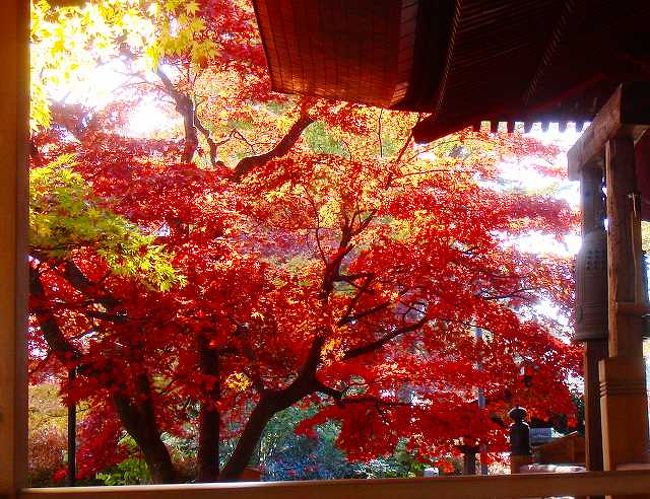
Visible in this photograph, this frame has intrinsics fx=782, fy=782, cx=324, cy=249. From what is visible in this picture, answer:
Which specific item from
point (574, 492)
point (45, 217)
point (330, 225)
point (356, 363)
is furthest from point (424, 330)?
point (574, 492)

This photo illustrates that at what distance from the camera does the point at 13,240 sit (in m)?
1.75

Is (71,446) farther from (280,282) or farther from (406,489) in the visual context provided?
(406,489)

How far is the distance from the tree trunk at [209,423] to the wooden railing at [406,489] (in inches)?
202

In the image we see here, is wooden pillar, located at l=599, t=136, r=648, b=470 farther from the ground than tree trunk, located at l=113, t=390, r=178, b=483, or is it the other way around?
wooden pillar, located at l=599, t=136, r=648, b=470

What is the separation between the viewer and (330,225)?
7.36 metres

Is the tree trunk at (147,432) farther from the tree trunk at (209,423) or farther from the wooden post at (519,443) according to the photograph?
the wooden post at (519,443)

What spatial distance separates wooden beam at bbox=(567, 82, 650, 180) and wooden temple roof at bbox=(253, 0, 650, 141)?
0.38 ft

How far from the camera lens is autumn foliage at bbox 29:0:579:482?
21.1ft

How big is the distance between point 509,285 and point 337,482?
5.97m

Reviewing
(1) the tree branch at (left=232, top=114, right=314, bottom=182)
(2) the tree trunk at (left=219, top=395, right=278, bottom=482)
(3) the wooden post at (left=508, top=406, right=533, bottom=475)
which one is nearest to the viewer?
(3) the wooden post at (left=508, top=406, right=533, bottom=475)

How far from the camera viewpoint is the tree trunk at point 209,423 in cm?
696

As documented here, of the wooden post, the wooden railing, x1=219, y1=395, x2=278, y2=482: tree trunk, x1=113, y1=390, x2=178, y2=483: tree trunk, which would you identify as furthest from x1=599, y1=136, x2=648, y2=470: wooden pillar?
x1=113, y1=390, x2=178, y2=483: tree trunk

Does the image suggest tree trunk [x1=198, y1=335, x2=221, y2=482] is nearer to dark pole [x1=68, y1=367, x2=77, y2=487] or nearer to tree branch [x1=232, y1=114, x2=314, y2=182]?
dark pole [x1=68, y1=367, x2=77, y2=487]

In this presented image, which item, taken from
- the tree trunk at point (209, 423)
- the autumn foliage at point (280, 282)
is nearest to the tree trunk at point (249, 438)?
the autumn foliage at point (280, 282)
